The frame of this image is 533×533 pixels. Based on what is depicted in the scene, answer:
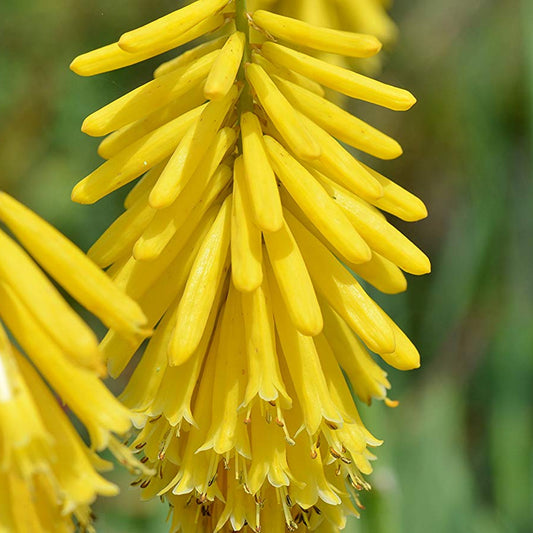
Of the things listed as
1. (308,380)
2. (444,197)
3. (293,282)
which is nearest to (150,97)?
(293,282)

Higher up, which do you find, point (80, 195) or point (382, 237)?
point (80, 195)

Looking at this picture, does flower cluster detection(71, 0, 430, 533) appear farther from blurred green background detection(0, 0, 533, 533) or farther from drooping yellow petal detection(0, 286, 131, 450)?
blurred green background detection(0, 0, 533, 533)

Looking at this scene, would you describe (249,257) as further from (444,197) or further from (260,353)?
(444,197)

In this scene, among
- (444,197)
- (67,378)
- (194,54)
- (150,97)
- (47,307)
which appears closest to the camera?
(47,307)

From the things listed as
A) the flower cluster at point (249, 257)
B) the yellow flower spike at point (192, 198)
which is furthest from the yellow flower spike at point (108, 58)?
the yellow flower spike at point (192, 198)

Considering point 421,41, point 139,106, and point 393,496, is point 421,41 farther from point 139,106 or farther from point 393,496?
point 139,106

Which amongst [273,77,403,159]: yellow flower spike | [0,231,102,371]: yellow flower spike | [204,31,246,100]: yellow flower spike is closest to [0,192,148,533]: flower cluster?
[0,231,102,371]: yellow flower spike
